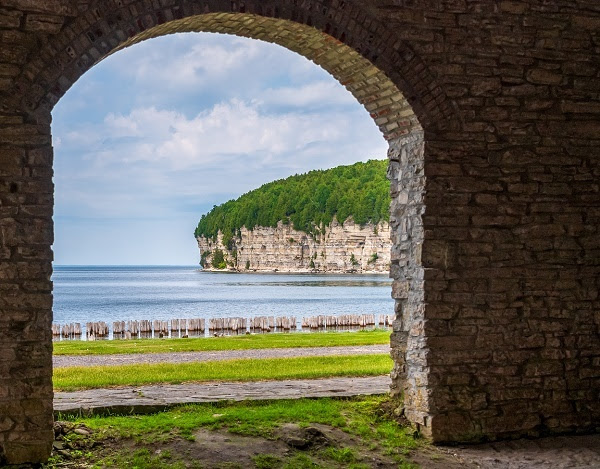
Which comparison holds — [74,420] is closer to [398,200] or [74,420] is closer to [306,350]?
[398,200]

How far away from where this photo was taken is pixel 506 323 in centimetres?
766

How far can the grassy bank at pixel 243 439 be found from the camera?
663 centimetres

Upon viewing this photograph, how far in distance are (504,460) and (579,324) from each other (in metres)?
1.85

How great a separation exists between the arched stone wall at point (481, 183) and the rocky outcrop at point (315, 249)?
3579 inches

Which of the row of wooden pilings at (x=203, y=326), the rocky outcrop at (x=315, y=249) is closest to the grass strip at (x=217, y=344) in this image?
the row of wooden pilings at (x=203, y=326)

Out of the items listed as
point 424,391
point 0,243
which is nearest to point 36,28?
point 0,243

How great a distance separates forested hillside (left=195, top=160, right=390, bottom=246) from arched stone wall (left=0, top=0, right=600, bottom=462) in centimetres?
8329

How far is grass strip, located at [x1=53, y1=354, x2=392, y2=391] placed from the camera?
11320mm

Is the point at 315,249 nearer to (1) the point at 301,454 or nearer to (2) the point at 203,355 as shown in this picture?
(2) the point at 203,355

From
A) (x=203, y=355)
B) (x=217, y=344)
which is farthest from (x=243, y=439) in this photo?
(x=217, y=344)

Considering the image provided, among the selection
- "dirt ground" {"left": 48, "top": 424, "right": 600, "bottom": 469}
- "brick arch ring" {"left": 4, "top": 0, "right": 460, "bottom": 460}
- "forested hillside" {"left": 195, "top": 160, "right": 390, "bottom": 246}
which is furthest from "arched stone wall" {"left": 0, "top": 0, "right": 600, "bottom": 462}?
"forested hillside" {"left": 195, "top": 160, "right": 390, "bottom": 246}

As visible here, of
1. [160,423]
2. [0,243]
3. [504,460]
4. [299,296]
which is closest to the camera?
[0,243]

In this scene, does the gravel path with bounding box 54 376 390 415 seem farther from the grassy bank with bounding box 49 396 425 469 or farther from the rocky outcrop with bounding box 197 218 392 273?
the rocky outcrop with bounding box 197 218 392 273

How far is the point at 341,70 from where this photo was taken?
7.90 m
